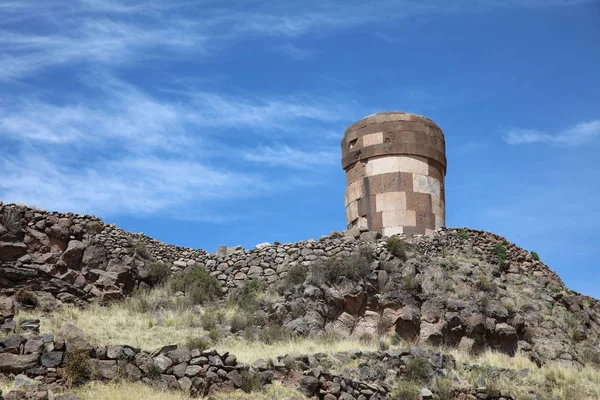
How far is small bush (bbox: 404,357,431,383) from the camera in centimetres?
1458

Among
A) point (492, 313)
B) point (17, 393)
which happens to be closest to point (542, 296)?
point (492, 313)

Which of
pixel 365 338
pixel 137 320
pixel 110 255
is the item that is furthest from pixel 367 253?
pixel 110 255

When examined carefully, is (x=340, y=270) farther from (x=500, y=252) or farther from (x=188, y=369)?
(x=188, y=369)

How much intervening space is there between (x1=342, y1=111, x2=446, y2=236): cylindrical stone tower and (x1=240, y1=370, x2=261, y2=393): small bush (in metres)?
8.28

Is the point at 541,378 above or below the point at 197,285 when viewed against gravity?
below

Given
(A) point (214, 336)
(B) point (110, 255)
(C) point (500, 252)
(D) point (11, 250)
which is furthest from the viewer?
(C) point (500, 252)

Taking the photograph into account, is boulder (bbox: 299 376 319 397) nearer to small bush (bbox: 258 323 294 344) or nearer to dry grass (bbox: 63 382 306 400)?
dry grass (bbox: 63 382 306 400)

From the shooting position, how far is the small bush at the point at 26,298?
17.1m

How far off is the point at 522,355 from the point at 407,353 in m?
3.72

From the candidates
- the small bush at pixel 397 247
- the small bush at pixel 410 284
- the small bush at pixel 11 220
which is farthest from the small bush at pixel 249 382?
the small bush at pixel 11 220

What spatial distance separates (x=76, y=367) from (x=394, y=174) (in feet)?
35.9

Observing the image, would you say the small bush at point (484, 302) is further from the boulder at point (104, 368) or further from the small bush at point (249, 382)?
the boulder at point (104, 368)

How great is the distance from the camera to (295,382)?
13508 mm

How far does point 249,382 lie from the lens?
13.1 metres
